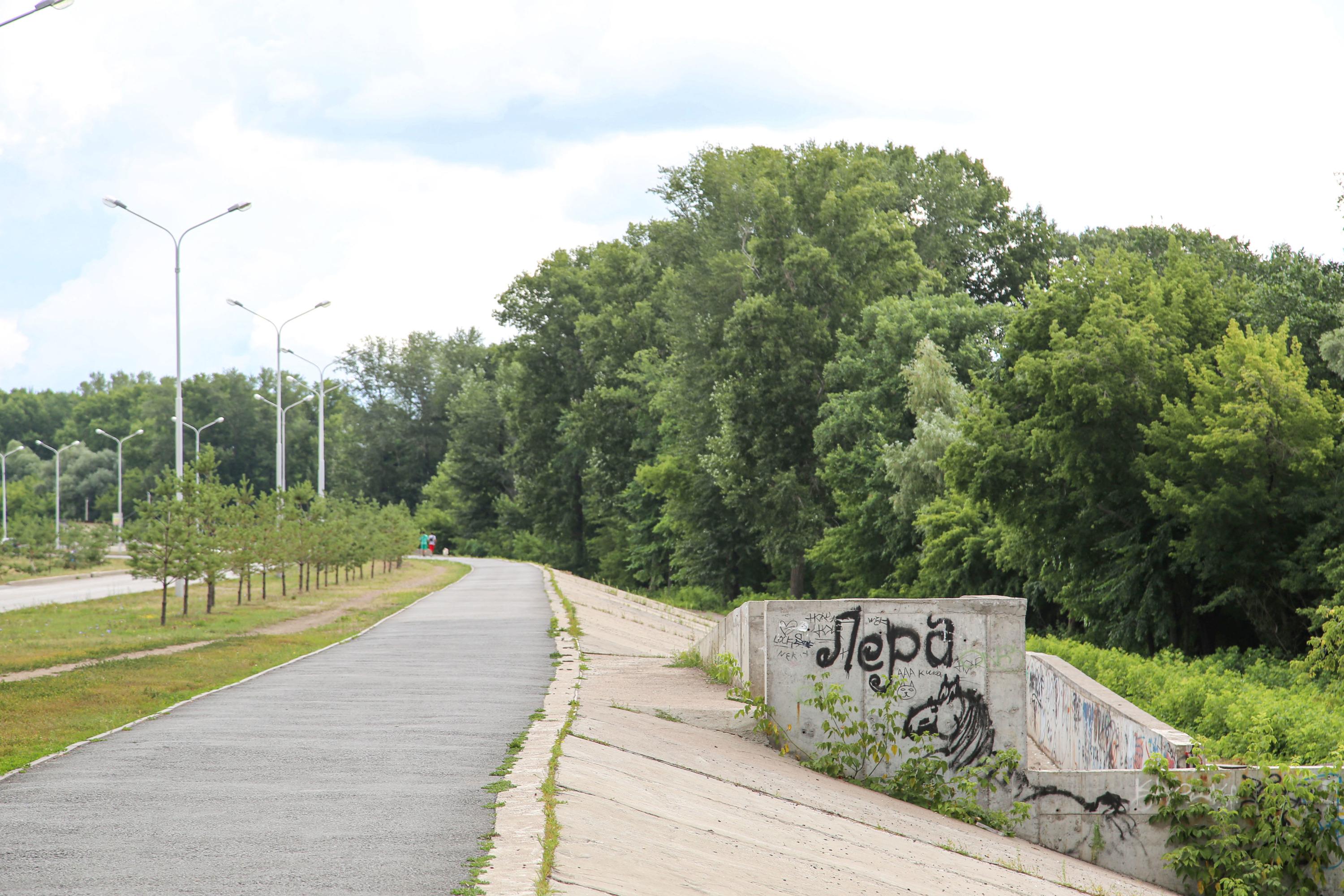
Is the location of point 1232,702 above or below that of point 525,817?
below

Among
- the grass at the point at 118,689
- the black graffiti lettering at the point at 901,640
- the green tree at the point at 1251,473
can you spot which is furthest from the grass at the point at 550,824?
the green tree at the point at 1251,473

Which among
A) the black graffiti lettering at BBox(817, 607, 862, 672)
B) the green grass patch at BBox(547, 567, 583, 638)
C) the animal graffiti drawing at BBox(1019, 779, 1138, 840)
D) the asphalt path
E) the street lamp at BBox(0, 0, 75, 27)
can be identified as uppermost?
Result: the street lamp at BBox(0, 0, 75, 27)

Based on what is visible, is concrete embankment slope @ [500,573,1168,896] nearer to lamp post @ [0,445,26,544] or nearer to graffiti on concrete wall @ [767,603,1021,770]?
graffiti on concrete wall @ [767,603,1021,770]

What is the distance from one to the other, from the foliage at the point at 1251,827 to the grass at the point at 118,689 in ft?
34.5

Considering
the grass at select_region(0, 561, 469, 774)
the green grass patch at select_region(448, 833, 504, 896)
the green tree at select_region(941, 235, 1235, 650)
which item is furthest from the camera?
the green tree at select_region(941, 235, 1235, 650)

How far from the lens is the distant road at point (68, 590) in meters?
39.9

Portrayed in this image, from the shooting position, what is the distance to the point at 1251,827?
1193 centimetres

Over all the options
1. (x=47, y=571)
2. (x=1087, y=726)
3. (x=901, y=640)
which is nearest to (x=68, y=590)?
(x=47, y=571)

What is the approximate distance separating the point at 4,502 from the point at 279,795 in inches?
4100

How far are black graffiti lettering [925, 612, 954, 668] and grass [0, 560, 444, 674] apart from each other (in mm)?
14812

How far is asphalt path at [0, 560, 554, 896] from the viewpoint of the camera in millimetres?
6684

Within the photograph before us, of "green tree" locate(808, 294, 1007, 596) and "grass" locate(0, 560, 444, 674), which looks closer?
"grass" locate(0, 560, 444, 674)

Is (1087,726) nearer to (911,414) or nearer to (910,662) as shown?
(910,662)

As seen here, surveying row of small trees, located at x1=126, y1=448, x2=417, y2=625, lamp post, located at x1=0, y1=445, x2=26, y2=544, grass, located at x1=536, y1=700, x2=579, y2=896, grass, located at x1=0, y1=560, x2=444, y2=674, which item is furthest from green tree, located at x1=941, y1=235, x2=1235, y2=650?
lamp post, located at x1=0, y1=445, x2=26, y2=544
